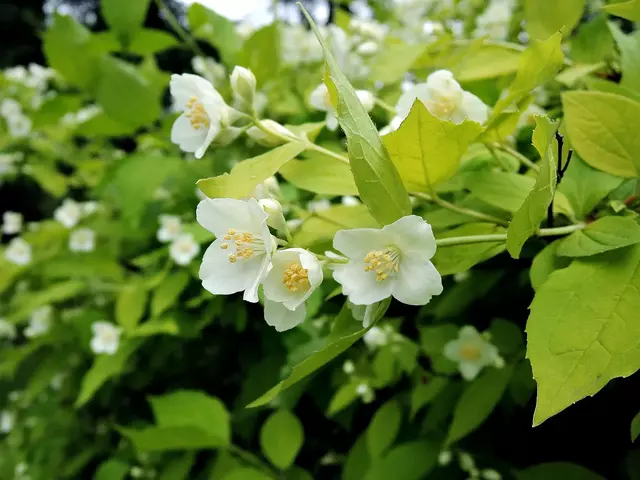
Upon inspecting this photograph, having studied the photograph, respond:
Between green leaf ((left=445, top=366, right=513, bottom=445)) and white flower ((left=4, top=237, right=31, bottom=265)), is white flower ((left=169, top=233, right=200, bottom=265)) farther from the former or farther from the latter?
white flower ((left=4, top=237, right=31, bottom=265))

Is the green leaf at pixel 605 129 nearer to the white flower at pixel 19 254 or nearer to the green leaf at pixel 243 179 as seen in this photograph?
the green leaf at pixel 243 179

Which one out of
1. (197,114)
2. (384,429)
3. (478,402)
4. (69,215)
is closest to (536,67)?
(197,114)

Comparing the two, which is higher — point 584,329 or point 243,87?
point 243,87

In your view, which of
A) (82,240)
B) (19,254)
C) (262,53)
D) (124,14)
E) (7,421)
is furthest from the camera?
(7,421)

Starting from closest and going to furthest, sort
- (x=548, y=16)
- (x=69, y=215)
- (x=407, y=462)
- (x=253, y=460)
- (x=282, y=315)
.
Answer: (x=282, y=315) < (x=548, y=16) < (x=407, y=462) < (x=253, y=460) < (x=69, y=215)

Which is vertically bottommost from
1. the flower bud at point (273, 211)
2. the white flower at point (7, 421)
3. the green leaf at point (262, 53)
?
the white flower at point (7, 421)

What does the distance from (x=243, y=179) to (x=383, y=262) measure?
7.4 inches

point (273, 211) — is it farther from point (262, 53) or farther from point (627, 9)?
point (262, 53)

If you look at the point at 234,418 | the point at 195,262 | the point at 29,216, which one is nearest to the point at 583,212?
the point at 195,262

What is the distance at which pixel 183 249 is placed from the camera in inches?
57.3

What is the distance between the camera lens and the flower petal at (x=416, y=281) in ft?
1.77

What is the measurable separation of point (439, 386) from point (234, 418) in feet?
2.24

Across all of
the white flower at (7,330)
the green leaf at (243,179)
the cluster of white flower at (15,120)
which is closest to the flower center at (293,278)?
the green leaf at (243,179)

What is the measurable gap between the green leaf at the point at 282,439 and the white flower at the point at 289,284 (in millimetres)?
753
